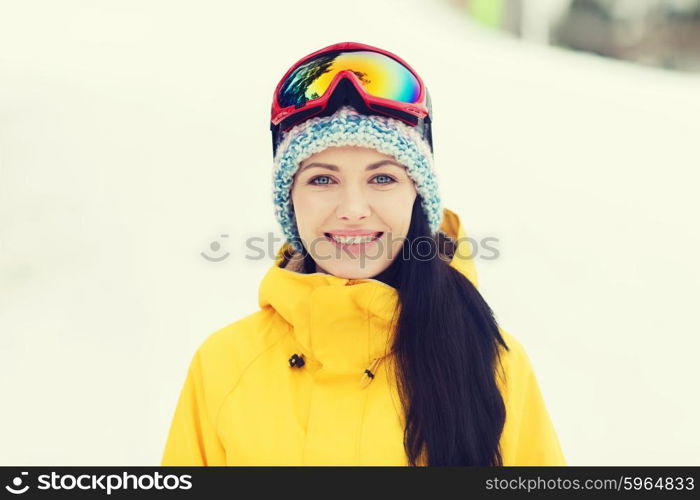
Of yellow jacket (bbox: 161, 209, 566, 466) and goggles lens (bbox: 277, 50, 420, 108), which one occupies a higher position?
goggles lens (bbox: 277, 50, 420, 108)

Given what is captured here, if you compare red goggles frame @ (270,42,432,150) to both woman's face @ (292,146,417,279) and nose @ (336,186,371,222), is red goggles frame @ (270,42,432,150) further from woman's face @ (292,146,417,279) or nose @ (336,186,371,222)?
nose @ (336,186,371,222)

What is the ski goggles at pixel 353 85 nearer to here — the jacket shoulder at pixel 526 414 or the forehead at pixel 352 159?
the forehead at pixel 352 159

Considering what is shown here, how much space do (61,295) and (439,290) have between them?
3.43 metres

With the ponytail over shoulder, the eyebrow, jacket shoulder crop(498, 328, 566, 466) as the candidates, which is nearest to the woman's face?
the eyebrow

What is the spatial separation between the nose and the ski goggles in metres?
0.25

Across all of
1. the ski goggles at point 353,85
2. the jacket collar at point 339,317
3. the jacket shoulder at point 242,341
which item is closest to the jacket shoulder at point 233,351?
the jacket shoulder at point 242,341

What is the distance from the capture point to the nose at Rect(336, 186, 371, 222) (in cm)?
204

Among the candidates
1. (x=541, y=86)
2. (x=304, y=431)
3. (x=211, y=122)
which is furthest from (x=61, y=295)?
(x=541, y=86)

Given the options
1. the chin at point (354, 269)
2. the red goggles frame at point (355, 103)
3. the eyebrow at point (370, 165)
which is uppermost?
the red goggles frame at point (355, 103)

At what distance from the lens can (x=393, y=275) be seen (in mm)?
2242

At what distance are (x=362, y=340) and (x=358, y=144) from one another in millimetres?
557

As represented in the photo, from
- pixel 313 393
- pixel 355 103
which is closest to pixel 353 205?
pixel 355 103

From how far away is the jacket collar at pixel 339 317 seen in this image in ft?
6.79

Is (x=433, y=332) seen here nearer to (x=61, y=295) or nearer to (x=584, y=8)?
(x=61, y=295)
